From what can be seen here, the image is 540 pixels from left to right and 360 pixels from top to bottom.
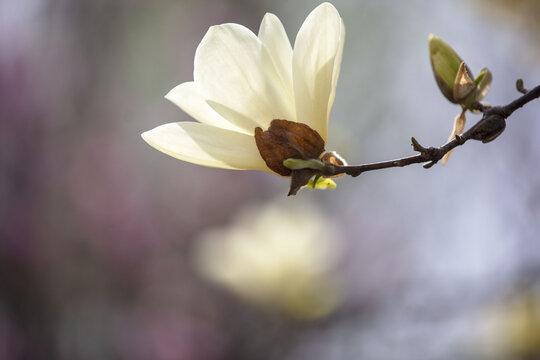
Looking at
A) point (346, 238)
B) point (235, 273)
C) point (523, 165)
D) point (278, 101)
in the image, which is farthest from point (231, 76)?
point (346, 238)

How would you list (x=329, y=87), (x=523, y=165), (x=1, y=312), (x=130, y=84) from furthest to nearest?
1. (x=130, y=84)
2. (x=1, y=312)
3. (x=523, y=165)
4. (x=329, y=87)

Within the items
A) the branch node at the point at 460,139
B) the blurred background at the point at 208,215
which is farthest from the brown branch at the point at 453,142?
the blurred background at the point at 208,215

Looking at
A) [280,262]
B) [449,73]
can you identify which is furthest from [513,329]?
[449,73]

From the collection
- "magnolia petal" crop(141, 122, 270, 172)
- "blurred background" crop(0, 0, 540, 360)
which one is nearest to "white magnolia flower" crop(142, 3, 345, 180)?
"magnolia petal" crop(141, 122, 270, 172)

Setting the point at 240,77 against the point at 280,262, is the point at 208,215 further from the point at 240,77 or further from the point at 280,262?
the point at 240,77

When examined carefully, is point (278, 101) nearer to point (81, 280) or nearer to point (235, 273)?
point (235, 273)

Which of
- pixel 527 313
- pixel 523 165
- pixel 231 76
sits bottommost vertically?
pixel 231 76
